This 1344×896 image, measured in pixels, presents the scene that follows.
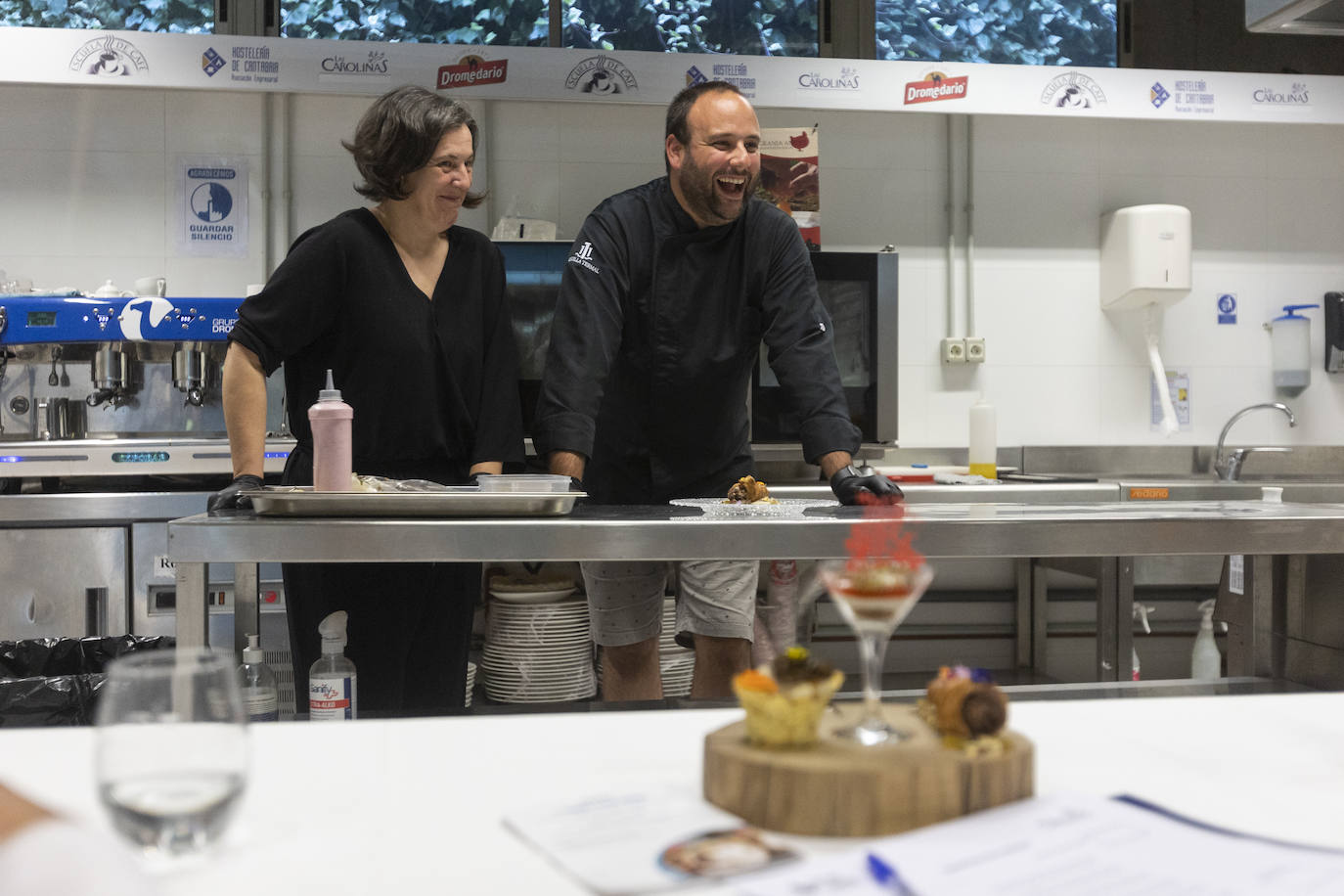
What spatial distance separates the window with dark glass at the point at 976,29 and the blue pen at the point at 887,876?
433 centimetres

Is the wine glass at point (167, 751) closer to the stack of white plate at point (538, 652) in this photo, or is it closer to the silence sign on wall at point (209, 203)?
the stack of white plate at point (538, 652)

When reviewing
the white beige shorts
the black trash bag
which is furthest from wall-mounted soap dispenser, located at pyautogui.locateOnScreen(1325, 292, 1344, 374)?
the black trash bag

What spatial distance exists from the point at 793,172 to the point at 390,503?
2.74m

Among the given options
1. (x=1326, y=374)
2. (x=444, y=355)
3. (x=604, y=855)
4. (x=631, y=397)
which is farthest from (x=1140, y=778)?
(x=1326, y=374)

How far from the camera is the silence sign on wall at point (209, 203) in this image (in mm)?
4086

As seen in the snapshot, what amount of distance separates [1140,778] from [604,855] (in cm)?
42

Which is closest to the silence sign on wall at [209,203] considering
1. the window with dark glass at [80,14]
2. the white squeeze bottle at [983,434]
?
the window with dark glass at [80,14]

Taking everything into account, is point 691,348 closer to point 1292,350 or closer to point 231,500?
point 231,500

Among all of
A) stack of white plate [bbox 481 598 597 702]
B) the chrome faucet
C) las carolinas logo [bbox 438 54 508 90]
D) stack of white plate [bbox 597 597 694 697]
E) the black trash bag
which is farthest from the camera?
the chrome faucet

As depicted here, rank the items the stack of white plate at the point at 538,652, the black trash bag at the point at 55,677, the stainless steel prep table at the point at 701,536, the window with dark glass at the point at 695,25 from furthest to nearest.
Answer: the window with dark glass at the point at 695,25 < the stack of white plate at the point at 538,652 < the black trash bag at the point at 55,677 < the stainless steel prep table at the point at 701,536

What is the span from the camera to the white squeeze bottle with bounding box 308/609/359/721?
1.70 m

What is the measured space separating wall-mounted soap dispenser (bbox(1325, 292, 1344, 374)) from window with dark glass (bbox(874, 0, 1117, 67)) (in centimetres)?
147

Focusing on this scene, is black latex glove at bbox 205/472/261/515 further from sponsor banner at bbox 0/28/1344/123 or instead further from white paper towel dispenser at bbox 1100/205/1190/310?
white paper towel dispenser at bbox 1100/205/1190/310

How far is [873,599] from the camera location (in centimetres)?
79
